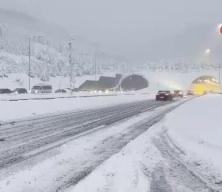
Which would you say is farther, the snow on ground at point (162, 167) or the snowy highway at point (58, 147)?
the snowy highway at point (58, 147)

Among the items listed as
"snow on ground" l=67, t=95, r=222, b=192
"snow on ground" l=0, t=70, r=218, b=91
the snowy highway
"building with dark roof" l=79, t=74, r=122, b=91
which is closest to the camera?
"snow on ground" l=67, t=95, r=222, b=192

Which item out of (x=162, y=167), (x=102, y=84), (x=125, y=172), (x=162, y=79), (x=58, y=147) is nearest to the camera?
(x=125, y=172)

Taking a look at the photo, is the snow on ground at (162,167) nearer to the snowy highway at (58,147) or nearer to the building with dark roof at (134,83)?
the snowy highway at (58,147)

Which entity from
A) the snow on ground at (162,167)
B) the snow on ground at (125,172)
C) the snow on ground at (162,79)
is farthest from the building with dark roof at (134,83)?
the snow on ground at (125,172)

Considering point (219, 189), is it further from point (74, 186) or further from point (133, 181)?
point (74, 186)

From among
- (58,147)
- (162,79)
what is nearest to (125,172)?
(58,147)

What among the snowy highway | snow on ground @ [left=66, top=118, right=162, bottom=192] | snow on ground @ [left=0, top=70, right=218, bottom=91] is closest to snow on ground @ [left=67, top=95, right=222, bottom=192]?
snow on ground @ [left=66, top=118, right=162, bottom=192]

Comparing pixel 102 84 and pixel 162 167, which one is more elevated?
pixel 102 84

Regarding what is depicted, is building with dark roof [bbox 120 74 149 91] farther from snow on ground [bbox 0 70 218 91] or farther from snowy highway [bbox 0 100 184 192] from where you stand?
snowy highway [bbox 0 100 184 192]

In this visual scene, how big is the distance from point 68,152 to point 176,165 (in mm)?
3148

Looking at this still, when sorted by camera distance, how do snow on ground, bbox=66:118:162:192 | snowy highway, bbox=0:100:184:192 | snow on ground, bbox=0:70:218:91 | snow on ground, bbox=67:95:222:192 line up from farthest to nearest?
snow on ground, bbox=0:70:218:91, snowy highway, bbox=0:100:184:192, snow on ground, bbox=67:95:222:192, snow on ground, bbox=66:118:162:192

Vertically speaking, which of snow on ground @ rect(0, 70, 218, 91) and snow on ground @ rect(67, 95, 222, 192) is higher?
snow on ground @ rect(0, 70, 218, 91)

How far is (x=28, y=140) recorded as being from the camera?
13.9 meters

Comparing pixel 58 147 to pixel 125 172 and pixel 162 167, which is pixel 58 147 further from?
pixel 125 172
